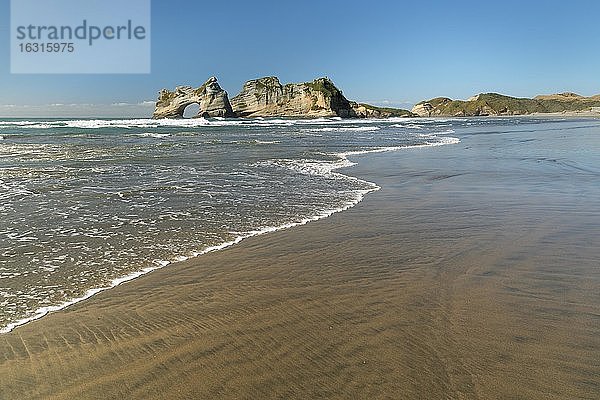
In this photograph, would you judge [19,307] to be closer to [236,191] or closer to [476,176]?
[236,191]

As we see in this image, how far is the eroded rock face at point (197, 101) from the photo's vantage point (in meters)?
106

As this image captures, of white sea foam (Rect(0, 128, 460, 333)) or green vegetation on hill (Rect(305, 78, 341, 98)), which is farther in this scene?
green vegetation on hill (Rect(305, 78, 341, 98))

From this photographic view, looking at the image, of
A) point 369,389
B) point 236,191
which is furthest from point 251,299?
point 236,191

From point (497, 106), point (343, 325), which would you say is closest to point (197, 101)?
point (343, 325)

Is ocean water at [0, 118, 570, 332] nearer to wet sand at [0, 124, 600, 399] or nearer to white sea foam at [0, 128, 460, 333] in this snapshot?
white sea foam at [0, 128, 460, 333]

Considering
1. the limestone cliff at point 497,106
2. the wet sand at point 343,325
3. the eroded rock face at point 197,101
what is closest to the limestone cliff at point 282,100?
the eroded rock face at point 197,101

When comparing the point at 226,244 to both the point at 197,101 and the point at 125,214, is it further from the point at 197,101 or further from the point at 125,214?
the point at 197,101

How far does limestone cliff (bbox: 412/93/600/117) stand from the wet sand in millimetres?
168856

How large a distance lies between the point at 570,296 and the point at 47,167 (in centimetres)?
1458

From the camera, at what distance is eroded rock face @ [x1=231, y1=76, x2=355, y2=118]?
122188 millimetres

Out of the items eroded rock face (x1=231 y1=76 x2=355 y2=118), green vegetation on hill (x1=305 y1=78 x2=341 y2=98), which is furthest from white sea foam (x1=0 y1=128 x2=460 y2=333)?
green vegetation on hill (x1=305 y1=78 x2=341 y2=98)

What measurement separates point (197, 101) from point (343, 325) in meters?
110

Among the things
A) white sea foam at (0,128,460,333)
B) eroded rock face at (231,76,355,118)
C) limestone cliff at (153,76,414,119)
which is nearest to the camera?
white sea foam at (0,128,460,333)

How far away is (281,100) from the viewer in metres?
123
